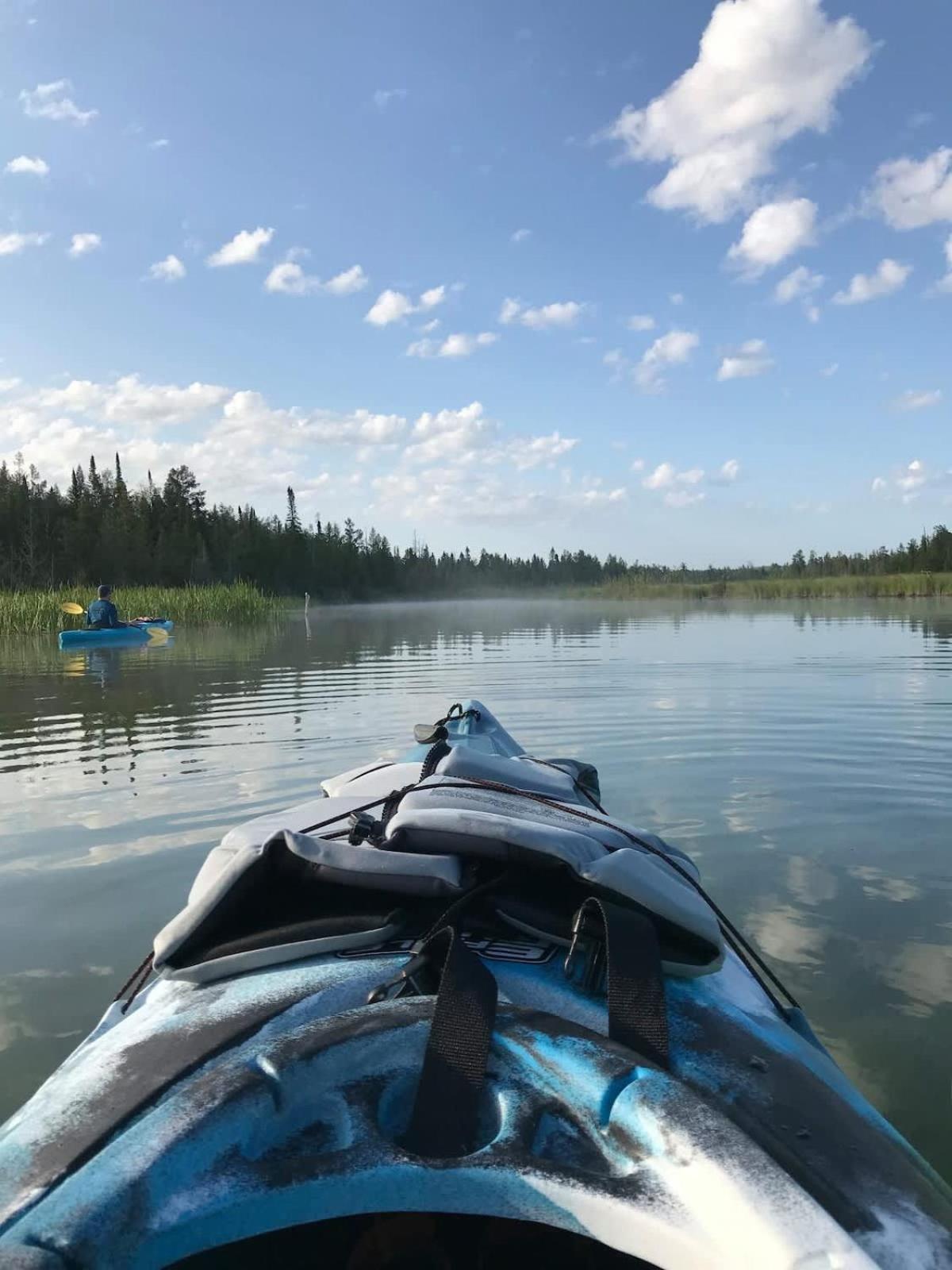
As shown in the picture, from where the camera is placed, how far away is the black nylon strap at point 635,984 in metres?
1.52

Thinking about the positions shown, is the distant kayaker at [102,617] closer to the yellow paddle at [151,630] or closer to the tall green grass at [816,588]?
the yellow paddle at [151,630]

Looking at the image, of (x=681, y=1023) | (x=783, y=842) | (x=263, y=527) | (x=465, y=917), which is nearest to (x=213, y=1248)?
(x=465, y=917)

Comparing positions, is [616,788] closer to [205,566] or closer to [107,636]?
[107,636]

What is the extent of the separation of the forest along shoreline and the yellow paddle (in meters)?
0.81

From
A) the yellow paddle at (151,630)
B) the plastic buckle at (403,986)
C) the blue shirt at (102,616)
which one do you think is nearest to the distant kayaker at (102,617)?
the blue shirt at (102,616)

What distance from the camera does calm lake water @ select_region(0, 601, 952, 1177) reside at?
309cm

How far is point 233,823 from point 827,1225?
4.46m

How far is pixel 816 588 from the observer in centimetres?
3925

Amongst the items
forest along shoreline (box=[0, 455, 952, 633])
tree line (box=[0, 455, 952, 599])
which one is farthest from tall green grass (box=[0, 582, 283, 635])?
tree line (box=[0, 455, 952, 599])

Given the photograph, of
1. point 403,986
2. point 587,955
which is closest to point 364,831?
point 403,986

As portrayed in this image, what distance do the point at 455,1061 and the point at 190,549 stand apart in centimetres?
5160

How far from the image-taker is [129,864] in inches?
182

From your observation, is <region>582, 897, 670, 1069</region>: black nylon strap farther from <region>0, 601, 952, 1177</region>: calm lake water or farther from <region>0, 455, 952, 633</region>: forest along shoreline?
<region>0, 455, 952, 633</region>: forest along shoreline

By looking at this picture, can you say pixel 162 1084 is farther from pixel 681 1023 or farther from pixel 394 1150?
pixel 681 1023
